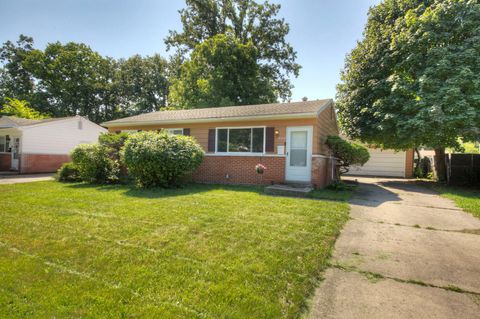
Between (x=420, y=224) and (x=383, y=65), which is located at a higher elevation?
(x=383, y=65)

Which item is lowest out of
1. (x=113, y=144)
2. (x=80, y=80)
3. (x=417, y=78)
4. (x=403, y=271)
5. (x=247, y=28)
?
(x=403, y=271)

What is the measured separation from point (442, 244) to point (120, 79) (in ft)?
125

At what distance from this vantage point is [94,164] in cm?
905

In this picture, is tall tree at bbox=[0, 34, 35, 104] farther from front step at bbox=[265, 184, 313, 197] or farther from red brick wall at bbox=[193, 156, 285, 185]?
front step at bbox=[265, 184, 313, 197]

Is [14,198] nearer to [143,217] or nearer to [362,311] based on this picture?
[143,217]

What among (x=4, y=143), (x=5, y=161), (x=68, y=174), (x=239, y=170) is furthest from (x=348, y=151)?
(x=4, y=143)

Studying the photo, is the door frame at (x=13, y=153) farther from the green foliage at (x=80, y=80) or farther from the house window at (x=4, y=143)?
the green foliage at (x=80, y=80)

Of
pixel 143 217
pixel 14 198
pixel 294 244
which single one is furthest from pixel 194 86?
pixel 294 244

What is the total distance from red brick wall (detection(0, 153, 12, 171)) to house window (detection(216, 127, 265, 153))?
14.5m

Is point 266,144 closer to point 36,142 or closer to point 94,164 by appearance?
point 94,164

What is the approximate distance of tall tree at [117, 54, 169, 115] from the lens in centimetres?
3391

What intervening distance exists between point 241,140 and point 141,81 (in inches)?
1179

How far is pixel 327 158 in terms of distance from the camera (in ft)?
32.9

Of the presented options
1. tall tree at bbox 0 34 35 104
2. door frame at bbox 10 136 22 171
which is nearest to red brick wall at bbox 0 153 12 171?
door frame at bbox 10 136 22 171
